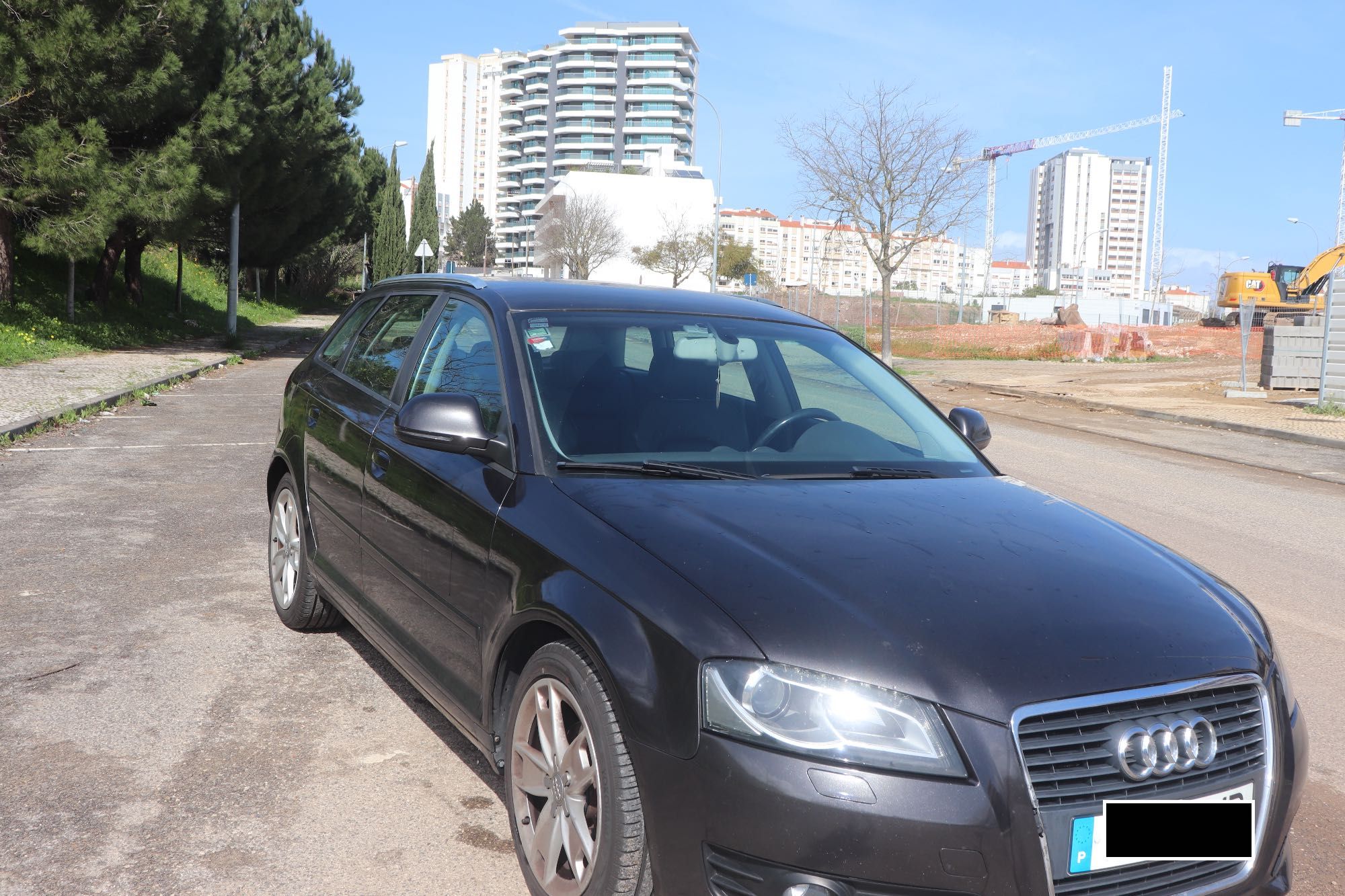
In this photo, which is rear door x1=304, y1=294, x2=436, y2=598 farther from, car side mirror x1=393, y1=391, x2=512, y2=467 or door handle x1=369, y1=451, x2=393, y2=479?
car side mirror x1=393, y1=391, x2=512, y2=467

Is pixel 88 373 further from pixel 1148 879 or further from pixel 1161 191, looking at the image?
pixel 1161 191

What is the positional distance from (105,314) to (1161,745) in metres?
26.3

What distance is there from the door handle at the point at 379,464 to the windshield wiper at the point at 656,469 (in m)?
0.94

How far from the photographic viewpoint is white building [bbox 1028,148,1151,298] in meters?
181

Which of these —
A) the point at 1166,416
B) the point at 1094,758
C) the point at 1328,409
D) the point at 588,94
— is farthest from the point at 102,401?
the point at 588,94

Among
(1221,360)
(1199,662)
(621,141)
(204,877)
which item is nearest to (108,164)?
(204,877)

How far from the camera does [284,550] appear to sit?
17.1 ft

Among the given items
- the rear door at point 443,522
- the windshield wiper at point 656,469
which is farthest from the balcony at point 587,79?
the windshield wiper at point 656,469

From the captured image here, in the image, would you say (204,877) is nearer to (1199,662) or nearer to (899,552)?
(899,552)

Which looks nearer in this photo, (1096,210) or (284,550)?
(284,550)

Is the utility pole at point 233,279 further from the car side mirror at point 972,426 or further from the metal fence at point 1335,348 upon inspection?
the car side mirror at point 972,426

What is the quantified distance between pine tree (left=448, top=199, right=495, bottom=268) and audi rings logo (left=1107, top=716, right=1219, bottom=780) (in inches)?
5601

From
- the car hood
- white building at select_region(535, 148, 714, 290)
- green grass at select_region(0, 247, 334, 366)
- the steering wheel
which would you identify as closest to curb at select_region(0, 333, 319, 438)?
green grass at select_region(0, 247, 334, 366)

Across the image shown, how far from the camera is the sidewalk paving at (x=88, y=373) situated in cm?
1294
